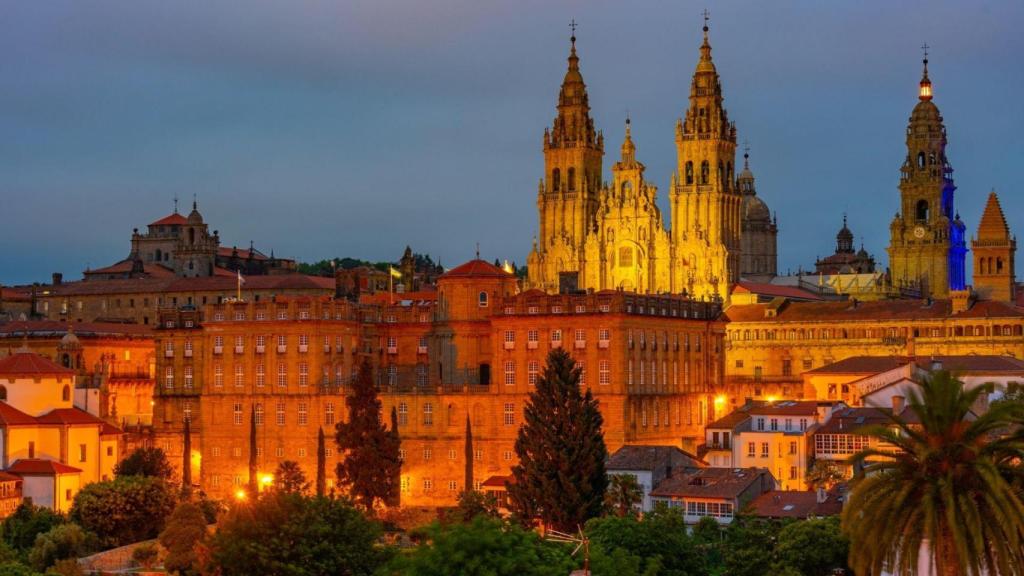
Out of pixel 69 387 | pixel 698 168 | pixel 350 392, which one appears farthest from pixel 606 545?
pixel 698 168

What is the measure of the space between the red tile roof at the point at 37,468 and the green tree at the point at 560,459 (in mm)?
29239

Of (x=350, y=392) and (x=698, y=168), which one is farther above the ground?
(x=698, y=168)

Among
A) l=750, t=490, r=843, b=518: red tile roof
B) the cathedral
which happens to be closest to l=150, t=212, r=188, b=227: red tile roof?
the cathedral

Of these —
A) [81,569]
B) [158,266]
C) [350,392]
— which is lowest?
[81,569]

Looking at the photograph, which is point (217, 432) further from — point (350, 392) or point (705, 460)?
point (705, 460)

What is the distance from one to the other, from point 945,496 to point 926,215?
135 m

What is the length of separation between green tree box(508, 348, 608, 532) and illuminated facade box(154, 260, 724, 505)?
1640 cm

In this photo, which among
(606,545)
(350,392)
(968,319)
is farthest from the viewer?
(968,319)

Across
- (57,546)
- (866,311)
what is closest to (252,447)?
(57,546)

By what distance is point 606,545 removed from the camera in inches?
2960

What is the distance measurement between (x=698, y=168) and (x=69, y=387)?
2506 inches

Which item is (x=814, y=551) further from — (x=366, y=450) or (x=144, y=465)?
(x=144, y=465)

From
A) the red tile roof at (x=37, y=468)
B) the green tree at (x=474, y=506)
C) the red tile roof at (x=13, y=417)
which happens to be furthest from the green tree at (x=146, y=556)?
the red tile roof at (x=13, y=417)

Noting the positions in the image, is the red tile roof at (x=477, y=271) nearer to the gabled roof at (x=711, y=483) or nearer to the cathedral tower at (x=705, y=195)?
the gabled roof at (x=711, y=483)
